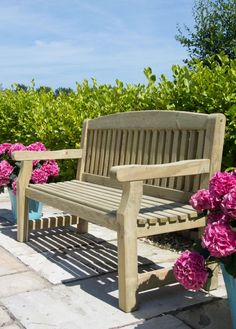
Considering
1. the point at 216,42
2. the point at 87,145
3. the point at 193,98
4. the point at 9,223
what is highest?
the point at 216,42

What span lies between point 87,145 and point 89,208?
1414 mm

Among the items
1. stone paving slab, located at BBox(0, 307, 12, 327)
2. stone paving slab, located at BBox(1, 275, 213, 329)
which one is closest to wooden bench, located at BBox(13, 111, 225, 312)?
stone paving slab, located at BBox(1, 275, 213, 329)

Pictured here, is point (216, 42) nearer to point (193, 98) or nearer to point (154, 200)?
point (193, 98)

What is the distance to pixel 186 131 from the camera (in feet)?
11.0

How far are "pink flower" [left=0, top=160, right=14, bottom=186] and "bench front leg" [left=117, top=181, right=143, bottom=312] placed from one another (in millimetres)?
2436

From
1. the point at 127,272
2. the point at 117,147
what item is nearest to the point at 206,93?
the point at 117,147

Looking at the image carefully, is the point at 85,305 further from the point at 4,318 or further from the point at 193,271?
the point at 193,271

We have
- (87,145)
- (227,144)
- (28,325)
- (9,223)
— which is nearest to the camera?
(28,325)

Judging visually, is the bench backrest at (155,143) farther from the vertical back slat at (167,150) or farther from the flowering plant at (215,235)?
the flowering plant at (215,235)

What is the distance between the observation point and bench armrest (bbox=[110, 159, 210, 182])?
2.63 metres

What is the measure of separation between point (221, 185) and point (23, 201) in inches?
95.1

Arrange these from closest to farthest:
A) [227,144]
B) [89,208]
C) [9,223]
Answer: [89,208]
[227,144]
[9,223]

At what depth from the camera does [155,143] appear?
3.65 meters

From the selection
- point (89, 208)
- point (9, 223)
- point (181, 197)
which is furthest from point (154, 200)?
point (9, 223)
